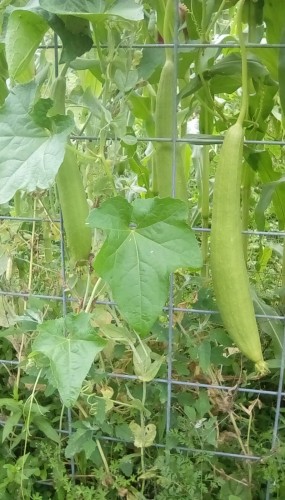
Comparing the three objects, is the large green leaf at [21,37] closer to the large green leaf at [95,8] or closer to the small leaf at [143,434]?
the large green leaf at [95,8]

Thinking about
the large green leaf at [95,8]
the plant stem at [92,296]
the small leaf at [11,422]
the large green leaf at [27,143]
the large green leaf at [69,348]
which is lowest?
the small leaf at [11,422]

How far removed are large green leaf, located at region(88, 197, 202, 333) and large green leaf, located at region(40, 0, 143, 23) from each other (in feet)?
0.74

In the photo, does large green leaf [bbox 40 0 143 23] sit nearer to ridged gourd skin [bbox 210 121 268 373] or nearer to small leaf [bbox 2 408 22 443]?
ridged gourd skin [bbox 210 121 268 373]

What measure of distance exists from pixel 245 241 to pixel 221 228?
0.28 metres

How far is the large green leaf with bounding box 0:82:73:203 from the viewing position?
0.77 meters

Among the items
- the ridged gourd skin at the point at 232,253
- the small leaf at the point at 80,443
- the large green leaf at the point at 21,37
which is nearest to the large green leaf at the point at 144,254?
the ridged gourd skin at the point at 232,253

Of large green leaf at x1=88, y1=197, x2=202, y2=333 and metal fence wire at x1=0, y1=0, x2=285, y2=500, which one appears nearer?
large green leaf at x1=88, y1=197, x2=202, y2=333

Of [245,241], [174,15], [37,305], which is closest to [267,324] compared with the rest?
[245,241]

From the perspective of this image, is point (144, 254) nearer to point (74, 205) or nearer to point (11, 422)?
point (74, 205)

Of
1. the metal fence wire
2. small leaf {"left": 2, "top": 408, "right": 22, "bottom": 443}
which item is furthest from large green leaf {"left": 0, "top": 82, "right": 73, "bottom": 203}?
small leaf {"left": 2, "top": 408, "right": 22, "bottom": 443}

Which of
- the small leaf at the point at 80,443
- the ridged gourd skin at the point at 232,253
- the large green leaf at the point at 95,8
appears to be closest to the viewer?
the large green leaf at the point at 95,8

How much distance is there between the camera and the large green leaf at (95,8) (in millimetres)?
774

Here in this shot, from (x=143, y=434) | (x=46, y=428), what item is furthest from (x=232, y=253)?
(x=46, y=428)

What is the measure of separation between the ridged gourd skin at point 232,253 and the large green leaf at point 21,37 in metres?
0.28
